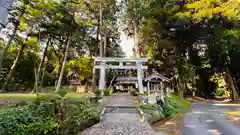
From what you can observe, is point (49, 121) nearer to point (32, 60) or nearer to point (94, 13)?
point (94, 13)

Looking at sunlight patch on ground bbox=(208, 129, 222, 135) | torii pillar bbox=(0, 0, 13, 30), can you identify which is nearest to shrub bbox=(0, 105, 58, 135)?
torii pillar bbox=(0, 0, 13, 30)

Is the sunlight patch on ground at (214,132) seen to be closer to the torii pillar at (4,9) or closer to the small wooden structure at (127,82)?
the torii pillar at (4,9)

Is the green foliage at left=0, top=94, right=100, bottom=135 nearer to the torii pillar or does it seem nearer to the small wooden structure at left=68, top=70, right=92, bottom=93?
the torii pillar

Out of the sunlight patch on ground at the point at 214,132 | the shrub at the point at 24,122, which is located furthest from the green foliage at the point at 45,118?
the sunlight patch on ground at the point at 214,132

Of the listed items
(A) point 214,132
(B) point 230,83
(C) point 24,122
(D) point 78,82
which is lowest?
(A) point 214,132

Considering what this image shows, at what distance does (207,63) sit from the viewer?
70.4ft

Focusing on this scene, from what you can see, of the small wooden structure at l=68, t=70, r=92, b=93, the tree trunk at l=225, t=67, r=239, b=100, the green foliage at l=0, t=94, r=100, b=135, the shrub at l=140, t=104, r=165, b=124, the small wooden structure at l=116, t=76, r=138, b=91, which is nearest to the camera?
the green foliage at l=0, t=94, r=100, b=135

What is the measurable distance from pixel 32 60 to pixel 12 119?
2341 cm

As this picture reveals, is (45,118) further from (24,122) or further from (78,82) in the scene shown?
(78,82)

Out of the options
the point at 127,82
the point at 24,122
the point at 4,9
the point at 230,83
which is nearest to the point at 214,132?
the point at 24,122

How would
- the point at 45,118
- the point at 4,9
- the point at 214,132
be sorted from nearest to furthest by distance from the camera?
the point at 4,9, the point at 45,118, the point at 214,132

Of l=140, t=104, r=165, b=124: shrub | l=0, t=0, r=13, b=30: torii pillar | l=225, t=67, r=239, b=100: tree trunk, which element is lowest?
l=140, t=104, r=165, b=124: shrub

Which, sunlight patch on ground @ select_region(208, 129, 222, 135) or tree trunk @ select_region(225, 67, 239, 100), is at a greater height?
tree trunk @ select_region(225, 67, 239, 100)

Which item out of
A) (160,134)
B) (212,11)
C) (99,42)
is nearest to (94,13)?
(99,42)
